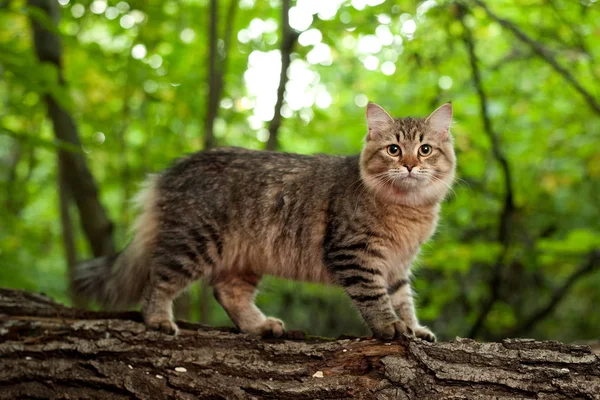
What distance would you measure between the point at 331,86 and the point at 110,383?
252 inches

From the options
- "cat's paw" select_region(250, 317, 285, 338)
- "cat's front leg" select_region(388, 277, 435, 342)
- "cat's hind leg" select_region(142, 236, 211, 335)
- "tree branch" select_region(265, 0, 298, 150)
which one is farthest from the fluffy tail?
"cat's front leg" select_region(388, 277, 435, 342)

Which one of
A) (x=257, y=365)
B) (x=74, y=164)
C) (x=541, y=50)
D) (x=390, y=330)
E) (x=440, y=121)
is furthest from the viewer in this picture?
(x=74, y=164)

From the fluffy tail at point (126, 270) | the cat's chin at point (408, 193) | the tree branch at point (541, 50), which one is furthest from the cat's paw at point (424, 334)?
the tree branch at point (541, 50)

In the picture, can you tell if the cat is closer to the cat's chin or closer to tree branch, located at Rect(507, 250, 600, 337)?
the cat's chin

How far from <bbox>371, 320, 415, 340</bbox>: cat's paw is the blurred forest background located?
1151 mm

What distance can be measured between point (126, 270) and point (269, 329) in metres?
0.97

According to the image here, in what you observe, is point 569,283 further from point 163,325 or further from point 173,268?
point 163,325

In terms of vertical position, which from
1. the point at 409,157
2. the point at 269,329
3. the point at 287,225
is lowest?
the point at 269,329

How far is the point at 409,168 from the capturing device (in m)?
2.97

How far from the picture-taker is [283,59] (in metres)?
4.41

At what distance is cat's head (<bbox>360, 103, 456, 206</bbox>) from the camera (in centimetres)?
301

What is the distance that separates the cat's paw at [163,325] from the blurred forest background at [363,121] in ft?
2.76

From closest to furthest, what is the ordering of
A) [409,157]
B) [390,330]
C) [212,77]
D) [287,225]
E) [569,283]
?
1. [390,330]
2. [409,157]
3. [287,225]
4. [212,77]
5. [569,283]

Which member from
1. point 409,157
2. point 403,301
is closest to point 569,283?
point 403,301
